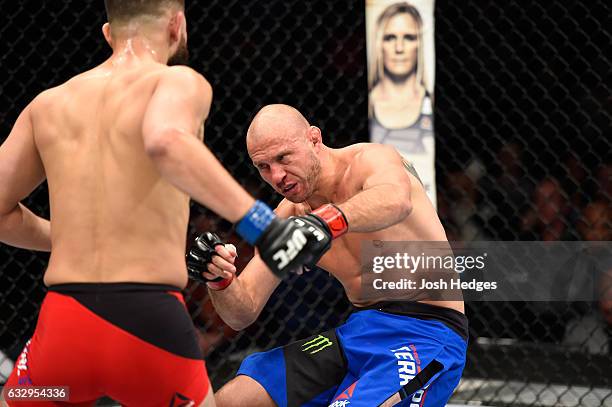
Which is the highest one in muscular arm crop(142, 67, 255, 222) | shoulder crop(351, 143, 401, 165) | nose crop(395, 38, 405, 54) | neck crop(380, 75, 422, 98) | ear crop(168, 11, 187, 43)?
ear crop(168, 11, 187, 43)

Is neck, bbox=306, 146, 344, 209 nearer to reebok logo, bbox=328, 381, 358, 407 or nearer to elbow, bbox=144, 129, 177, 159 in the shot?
reebok logo, bbox=328, 381, 358, 407

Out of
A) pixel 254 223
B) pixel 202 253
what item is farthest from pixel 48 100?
pixel 202 253

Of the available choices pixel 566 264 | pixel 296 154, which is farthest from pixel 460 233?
pixel 296 154

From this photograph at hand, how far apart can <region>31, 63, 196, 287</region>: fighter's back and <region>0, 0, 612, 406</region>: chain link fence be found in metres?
1.78

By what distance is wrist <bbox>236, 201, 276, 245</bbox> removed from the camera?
4.21ft

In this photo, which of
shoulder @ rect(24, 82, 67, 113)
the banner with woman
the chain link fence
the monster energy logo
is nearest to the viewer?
shoulder @ rect(24, 82, 67, 113)

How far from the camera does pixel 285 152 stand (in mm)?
1983

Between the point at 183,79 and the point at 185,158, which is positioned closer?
the point at 185,158

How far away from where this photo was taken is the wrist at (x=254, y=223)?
4.21ft

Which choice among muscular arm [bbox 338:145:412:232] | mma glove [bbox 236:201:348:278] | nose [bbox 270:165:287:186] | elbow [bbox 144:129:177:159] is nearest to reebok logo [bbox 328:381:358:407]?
muscular arm [bbox 338:145:412:232]

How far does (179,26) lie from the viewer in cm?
147

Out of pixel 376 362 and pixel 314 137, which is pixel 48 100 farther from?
pixel 376 362

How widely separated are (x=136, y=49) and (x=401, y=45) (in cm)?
152

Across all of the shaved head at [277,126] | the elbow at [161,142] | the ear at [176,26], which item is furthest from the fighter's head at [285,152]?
the elbow at [161,142]
